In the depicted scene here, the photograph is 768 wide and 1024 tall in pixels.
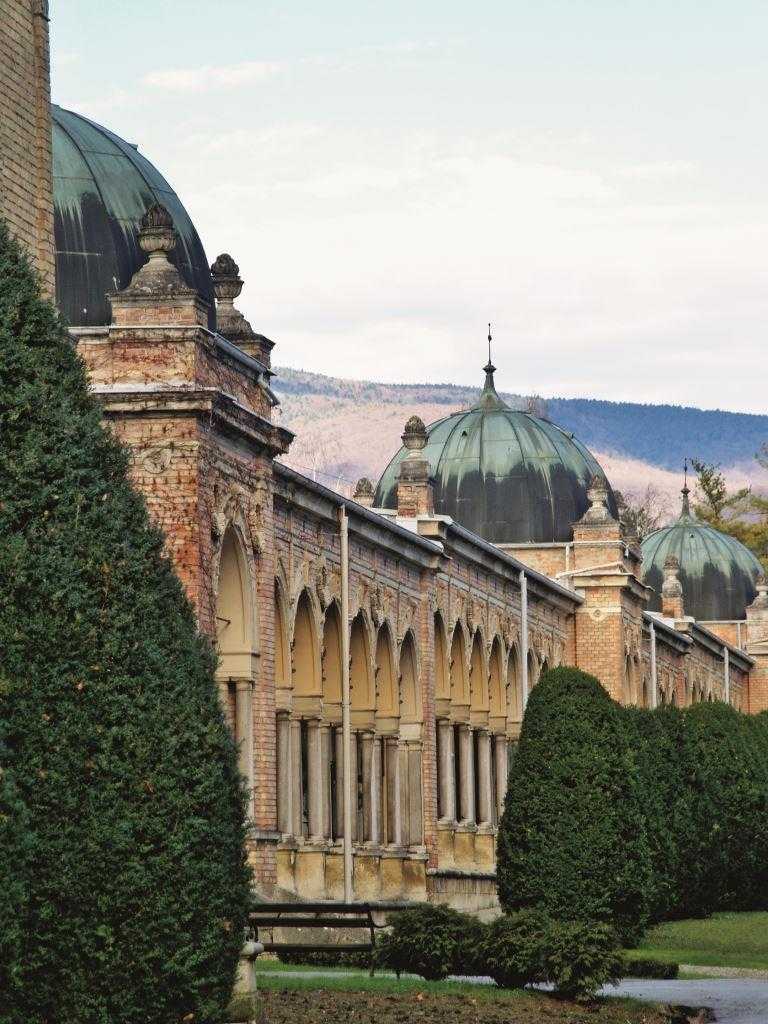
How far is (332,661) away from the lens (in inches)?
1276

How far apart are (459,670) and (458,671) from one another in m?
0.04

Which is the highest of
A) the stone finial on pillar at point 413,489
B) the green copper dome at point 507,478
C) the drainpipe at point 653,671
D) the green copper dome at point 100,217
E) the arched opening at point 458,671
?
the green copper dome at point 507,478

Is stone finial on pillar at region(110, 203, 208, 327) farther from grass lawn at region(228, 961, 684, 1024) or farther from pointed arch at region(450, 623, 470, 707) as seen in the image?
pointed arch at region(450, 623, 470, 707)

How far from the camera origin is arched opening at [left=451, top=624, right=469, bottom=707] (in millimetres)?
40688

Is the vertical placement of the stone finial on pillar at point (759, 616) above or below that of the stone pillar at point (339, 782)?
above

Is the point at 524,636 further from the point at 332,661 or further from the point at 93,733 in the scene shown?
the point at 93,733

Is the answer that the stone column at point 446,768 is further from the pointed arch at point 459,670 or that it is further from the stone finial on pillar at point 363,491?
the stone finial on pillar at point 363,491

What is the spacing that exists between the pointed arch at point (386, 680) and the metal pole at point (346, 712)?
325 centimetres

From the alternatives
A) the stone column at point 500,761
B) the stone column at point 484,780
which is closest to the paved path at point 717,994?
the stone column at point 484,780

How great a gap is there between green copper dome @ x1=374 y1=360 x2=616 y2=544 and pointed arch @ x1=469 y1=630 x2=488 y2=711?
330 inches

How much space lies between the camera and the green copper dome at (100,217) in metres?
26.0

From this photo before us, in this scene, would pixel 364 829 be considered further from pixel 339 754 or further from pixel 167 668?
pixel 167 668

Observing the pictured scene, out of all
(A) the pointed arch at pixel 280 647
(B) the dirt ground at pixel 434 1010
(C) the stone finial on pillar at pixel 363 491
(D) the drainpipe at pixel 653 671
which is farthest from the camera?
(D) the drainpipe at pixel 653 671

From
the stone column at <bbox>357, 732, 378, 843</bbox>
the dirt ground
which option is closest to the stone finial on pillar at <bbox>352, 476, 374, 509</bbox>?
the stone column at <bbox>357, 732, 378, 843</bbox>
